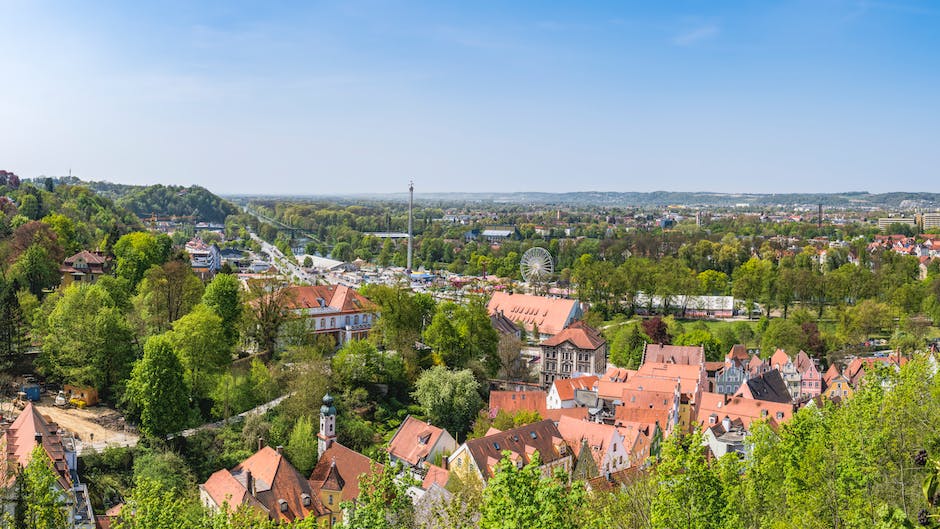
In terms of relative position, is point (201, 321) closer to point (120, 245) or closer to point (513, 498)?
point (120, 245)

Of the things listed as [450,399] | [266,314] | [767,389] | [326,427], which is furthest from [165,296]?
[767,389]

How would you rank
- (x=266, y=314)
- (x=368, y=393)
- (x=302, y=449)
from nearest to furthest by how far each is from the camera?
1. (x=302, y=449)
2. (x=368, y=393)
3. (x=266, y=314)

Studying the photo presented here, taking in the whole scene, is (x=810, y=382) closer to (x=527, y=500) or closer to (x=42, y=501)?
(x=527, y=500)

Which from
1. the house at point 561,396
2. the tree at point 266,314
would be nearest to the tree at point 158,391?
the tree at point 266,314

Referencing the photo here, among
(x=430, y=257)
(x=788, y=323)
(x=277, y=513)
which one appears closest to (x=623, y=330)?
(x=788, y=323)

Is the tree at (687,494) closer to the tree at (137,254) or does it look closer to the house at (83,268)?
the tree at (137,254)

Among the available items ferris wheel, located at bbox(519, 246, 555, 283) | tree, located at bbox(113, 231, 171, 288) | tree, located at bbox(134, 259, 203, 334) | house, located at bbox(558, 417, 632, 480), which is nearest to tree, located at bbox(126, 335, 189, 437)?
tree, located at bbox(134, 259, 203, 334)
